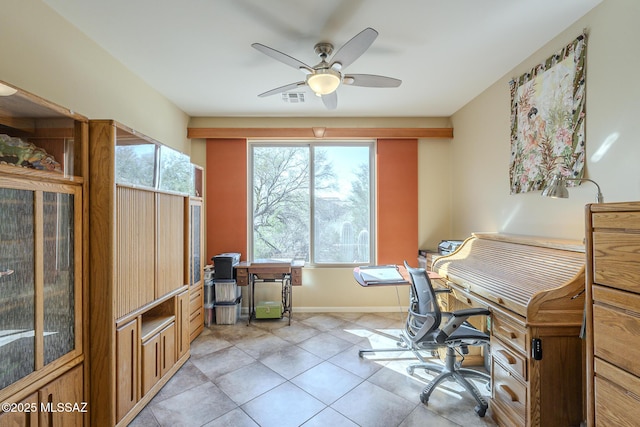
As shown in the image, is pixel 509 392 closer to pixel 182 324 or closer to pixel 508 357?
pixel 508 357

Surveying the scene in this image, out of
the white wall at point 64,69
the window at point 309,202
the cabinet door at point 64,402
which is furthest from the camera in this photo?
the window at point 309,202

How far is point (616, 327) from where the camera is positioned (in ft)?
3.85

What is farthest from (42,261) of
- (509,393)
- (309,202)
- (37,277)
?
(309,202)

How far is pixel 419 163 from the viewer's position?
4.00 metres

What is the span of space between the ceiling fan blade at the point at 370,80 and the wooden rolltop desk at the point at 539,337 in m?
1.69

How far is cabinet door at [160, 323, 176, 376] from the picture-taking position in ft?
7.32

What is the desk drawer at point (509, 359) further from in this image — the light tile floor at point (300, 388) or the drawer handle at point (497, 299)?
the light tile floor at point (300, 388)

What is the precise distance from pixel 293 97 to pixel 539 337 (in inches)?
122

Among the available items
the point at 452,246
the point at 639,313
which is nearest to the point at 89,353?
the point at 639,313

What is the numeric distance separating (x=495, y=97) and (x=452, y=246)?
1710 millimetres

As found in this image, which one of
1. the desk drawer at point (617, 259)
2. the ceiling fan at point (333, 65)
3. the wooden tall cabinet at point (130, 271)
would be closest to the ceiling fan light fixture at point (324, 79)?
the ceiling fan at point (333, 65)

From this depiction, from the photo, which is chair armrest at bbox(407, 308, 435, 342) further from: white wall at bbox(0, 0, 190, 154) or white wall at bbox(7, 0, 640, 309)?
white wall at bbox(0, 0, 190, 154)

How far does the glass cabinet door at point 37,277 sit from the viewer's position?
126 centimetres

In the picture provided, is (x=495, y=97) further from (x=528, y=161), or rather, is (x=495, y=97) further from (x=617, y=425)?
(x=617, y=425)
